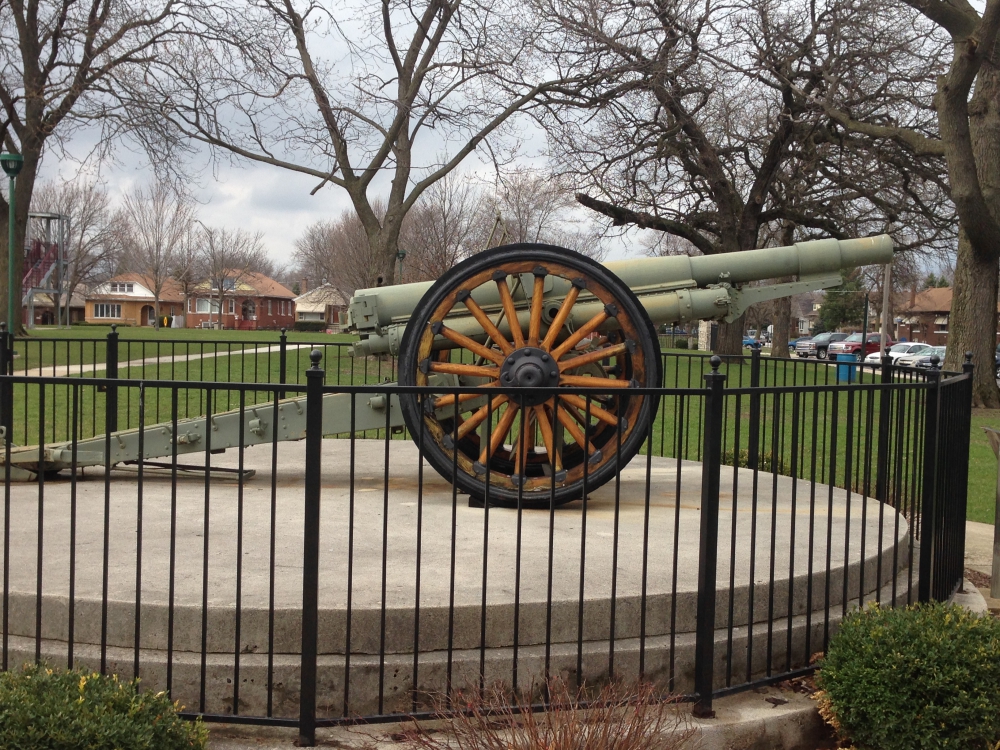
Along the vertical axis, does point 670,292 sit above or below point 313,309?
below

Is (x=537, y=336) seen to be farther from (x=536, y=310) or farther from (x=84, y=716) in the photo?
(x=84, y=716)

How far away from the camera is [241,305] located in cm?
9106

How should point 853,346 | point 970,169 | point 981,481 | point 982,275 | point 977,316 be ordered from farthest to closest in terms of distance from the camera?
point 853,346 → point 977,316 → point 982,275 → point 970,169 → point 981,481

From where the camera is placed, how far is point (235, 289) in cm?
8662

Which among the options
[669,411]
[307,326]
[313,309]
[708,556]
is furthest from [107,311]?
[708,556]

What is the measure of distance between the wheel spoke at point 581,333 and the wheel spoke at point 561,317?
0.08 meters

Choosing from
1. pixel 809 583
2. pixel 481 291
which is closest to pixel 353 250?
pixel 481 291

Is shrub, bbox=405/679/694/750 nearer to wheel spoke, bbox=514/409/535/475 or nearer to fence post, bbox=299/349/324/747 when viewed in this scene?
fence post, bbox=299/349/324/747

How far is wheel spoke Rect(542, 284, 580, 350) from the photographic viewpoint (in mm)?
A: 6531

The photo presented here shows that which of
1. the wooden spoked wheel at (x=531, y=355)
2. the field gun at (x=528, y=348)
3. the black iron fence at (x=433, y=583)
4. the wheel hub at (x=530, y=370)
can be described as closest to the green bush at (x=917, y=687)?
the black iron fence at (x=433, y=583)

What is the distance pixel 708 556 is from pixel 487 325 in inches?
110

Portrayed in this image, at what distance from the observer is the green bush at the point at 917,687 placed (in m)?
3.91

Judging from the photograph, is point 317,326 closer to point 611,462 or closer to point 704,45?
point 704,45

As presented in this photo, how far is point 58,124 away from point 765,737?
2193 centimetres
